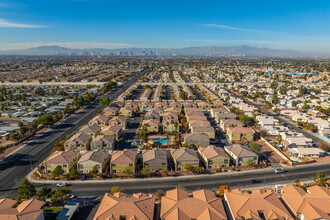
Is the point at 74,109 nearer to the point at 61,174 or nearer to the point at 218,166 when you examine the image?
the point at 61,174

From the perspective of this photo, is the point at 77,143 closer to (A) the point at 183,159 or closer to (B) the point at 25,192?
(B) the point at 25,192

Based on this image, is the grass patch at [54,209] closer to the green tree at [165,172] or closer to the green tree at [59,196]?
the green tree at [59,196]

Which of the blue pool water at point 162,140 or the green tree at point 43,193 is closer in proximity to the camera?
the green tree at point 43,193

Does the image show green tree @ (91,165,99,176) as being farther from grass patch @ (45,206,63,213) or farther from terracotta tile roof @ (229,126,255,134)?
terracotta tile roof @ (229,126,255,134)

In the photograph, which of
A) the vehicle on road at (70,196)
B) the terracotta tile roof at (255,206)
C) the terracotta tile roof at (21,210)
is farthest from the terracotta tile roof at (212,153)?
the terracotta tile roof at (21,210)

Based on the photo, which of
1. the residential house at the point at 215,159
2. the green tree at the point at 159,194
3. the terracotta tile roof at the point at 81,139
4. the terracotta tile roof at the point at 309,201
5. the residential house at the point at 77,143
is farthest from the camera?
the terracotta tile roof at the point at 81,139

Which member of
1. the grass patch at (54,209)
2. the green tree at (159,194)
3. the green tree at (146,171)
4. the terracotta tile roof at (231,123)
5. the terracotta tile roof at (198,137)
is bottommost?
the grass patch at (54,209)

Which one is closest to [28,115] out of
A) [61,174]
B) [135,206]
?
[61,174]

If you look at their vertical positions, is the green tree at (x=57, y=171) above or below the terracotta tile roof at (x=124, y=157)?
below

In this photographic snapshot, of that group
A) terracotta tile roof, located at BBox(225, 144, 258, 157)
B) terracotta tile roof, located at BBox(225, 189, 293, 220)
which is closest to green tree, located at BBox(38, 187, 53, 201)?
terracotta tile roof, located at BBox(225, 189, 293, 220)
